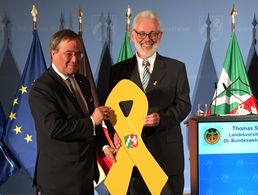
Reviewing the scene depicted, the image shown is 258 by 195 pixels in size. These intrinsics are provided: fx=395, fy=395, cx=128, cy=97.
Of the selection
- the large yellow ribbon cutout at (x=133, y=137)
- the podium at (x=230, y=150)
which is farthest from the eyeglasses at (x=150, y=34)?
the podium at (x=230, y=150)

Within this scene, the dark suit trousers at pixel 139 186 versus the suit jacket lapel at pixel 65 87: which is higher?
the suit jacket lapel at pixel 65 87

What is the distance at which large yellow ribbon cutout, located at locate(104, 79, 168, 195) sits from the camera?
2029 millimetres

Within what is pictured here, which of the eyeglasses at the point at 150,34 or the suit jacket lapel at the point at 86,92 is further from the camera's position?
the eyeglasses at the point at 150,34

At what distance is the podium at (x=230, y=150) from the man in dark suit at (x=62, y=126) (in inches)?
30.5

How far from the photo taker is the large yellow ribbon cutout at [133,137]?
2.03m

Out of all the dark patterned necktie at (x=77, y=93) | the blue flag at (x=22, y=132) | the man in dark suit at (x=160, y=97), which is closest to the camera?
the dark patterned necktie at (x=77, y=93)

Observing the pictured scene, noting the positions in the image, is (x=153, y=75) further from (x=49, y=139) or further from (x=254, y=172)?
(x=254, y=172)

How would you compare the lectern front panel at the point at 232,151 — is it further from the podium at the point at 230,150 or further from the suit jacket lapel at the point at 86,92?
the suit jacket lapel at the point at 86,92

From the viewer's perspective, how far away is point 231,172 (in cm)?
237

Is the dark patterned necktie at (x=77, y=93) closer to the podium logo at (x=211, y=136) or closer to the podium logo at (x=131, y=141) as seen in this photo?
the podium logo at (x=131, y=141)

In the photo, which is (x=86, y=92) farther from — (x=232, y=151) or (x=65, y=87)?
(x=232, y=151)

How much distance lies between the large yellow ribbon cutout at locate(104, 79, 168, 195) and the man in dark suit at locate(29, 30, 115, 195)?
0.20m

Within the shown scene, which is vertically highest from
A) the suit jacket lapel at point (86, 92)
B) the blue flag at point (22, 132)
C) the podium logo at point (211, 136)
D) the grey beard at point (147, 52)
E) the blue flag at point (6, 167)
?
the grey beard at point (147, 52)

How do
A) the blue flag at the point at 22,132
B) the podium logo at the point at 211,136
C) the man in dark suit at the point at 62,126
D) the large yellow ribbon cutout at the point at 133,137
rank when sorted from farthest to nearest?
the blue flag at the point at 22,132
the podium logo at the point at 211,136
the large yellow ribbon cutout at the point at 133,137
the man in dark suit at the point at 62,126
